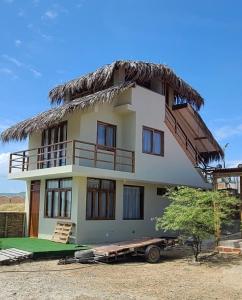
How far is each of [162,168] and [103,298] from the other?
37.0 ft

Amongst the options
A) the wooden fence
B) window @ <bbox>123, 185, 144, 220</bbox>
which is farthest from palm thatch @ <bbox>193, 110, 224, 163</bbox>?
the wooden fence

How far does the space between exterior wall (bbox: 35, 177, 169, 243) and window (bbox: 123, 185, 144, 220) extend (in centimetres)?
20

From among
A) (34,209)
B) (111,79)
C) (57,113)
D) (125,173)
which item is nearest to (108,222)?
(125,173)

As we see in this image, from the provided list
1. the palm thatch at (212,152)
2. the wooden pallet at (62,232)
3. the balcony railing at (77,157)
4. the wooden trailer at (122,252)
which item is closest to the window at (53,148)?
the balcony railing at (77,157)

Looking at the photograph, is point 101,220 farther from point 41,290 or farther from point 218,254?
point 41,290

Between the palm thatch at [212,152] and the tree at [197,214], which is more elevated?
the palm thatch at [212,152]

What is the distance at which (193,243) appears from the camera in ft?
43.9

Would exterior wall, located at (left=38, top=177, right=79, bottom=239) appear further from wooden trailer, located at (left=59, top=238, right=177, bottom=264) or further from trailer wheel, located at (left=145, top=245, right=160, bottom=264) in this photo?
trailer wheel, located at (left=145, top=245, right=160, bottom=264)

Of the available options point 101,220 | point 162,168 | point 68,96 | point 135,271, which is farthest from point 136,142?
point 135,271

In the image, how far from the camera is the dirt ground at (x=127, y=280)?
8523 millimetres

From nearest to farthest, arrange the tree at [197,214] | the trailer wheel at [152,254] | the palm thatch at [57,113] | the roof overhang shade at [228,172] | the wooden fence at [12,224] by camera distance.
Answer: the trailer wheel at [152,254] → the tree at [197,214] → the roof overhang shade at [228,172] → the palm thatch at [57,113] → the wooden fence at [12,224]

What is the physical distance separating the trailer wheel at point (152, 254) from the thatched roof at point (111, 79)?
8.10 m

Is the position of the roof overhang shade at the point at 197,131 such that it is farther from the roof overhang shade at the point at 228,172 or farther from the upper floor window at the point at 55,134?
the upper floor window at the point at 55,134

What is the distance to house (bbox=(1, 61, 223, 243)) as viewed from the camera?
53.9 feet
